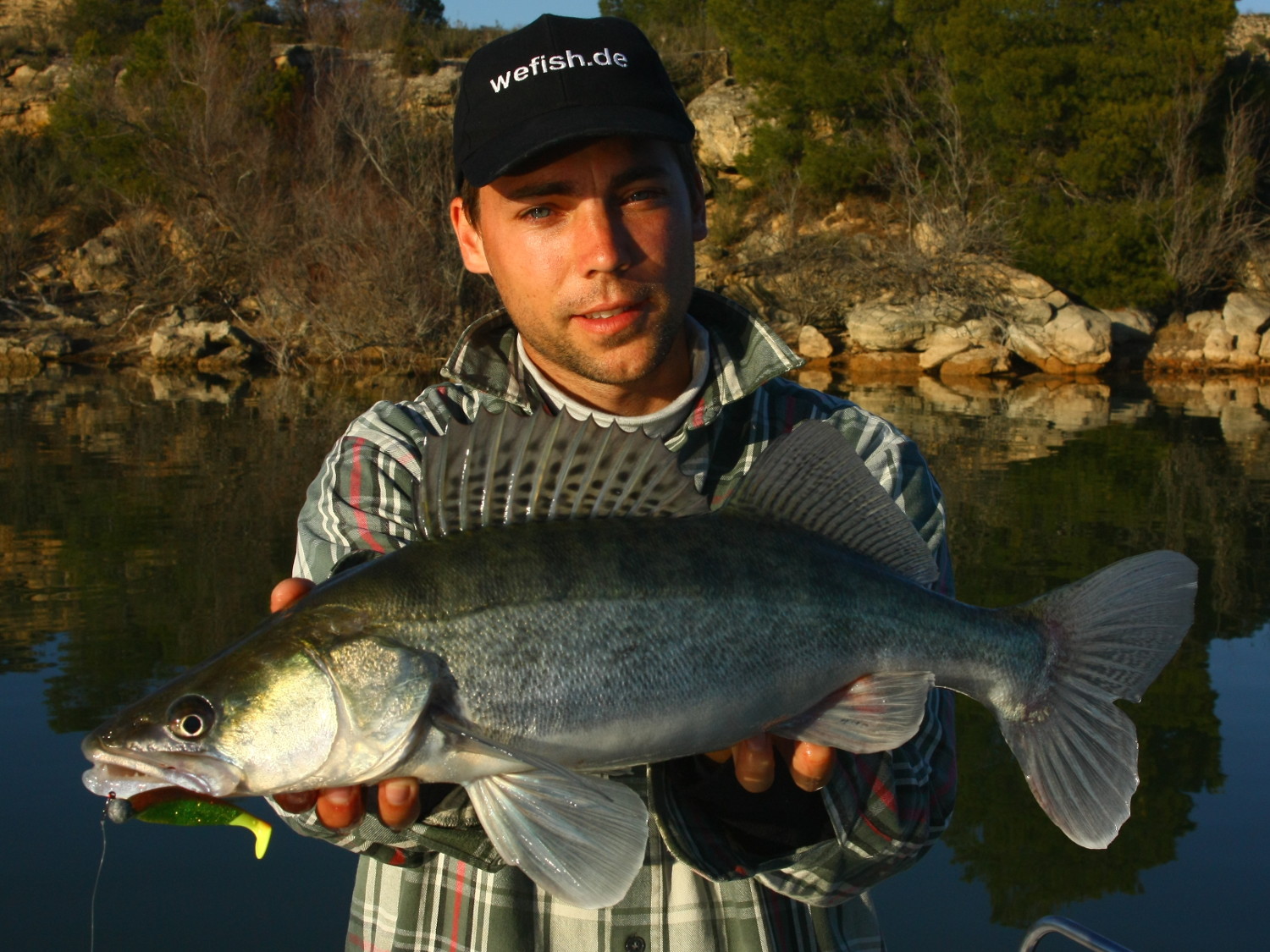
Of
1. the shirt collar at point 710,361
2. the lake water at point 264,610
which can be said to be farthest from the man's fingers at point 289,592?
the lake water at point 264,610

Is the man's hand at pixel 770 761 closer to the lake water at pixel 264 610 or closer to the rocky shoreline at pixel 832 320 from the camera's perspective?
the lake water at pixel 264 610

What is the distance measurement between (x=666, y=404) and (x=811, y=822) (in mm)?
1159

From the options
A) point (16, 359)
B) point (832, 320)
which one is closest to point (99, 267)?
point (16, 359)

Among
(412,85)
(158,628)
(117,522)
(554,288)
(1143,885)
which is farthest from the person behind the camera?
(412,85)

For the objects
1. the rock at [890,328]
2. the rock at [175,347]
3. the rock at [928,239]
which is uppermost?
the rock at [928,239]

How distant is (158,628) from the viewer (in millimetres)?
8406

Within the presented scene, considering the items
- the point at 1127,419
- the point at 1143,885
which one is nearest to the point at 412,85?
the point at 1127,419

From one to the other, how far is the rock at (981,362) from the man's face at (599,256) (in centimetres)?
2529

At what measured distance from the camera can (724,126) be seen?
3778 centimetres

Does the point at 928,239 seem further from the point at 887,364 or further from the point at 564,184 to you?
the point at 564,184

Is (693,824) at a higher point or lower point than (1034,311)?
lower

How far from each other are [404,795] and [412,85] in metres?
41.5

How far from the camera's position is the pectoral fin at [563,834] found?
204 cm

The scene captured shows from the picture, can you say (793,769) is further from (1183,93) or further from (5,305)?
(5,305)
